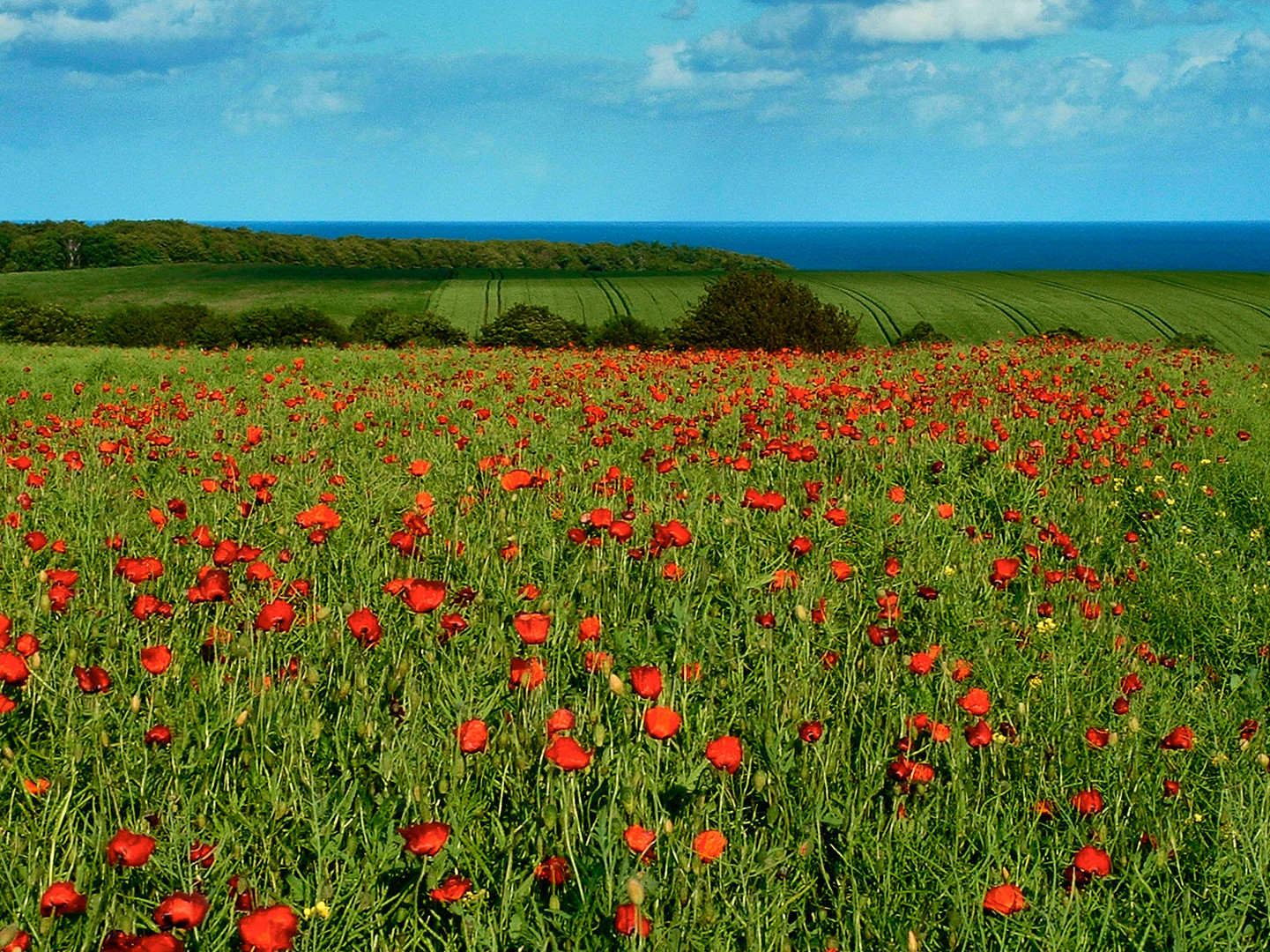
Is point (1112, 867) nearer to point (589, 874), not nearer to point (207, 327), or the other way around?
point (589, 874)

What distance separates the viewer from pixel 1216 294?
58469 mm

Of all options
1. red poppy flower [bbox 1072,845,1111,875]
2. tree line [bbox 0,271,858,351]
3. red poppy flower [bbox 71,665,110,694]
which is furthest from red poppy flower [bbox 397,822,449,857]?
tree line [bbox 0,271,858,351]

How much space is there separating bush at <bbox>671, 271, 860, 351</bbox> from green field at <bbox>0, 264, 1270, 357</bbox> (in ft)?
73.1

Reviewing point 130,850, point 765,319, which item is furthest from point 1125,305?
point 130,850

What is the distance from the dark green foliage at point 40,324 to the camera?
38.1 meters

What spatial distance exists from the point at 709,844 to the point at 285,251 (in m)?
117

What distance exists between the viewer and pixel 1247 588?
15.0 ft

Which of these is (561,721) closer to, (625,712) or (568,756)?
(568,756)

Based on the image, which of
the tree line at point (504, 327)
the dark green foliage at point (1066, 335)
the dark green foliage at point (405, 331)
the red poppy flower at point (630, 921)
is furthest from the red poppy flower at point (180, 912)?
the dark green foliage at point (405, 331)

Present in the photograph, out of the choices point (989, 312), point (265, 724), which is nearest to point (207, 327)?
point (989, 312)

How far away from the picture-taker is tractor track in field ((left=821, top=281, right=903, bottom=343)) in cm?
5131

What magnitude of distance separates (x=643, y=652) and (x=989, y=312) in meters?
56.0

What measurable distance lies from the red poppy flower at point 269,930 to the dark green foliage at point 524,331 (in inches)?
1387

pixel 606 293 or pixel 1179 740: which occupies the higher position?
pixel 606 293
